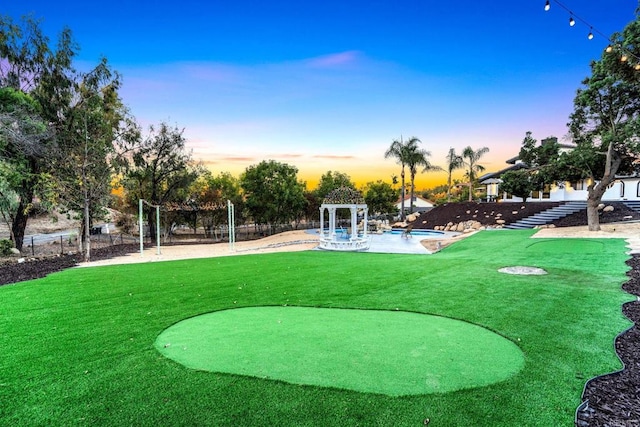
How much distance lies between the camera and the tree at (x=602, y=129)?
44.8 feet

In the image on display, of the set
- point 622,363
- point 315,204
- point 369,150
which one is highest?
point 369,150

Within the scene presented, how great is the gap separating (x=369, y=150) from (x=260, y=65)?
51.4ft

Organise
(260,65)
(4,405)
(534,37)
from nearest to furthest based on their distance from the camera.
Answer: (4,405)
(534,37)
(260,65)

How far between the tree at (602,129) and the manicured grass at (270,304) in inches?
311

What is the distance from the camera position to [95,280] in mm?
8078

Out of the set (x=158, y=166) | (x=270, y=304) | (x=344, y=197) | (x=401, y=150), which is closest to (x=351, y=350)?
(x=270, y=304)

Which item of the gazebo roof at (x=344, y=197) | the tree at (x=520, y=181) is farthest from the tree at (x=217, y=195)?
the tree at (x=520, y=181)

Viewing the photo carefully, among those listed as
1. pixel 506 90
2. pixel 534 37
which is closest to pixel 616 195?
pixel 506 90

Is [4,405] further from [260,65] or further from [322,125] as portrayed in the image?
[322,125]

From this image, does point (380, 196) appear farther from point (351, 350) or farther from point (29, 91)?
point (351, 350)

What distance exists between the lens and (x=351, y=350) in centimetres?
357

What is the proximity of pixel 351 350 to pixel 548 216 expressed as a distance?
24.0 meters

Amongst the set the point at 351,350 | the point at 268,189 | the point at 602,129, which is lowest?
the point at 351,350

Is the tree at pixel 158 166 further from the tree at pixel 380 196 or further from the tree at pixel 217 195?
the tree at pixel 380 196
